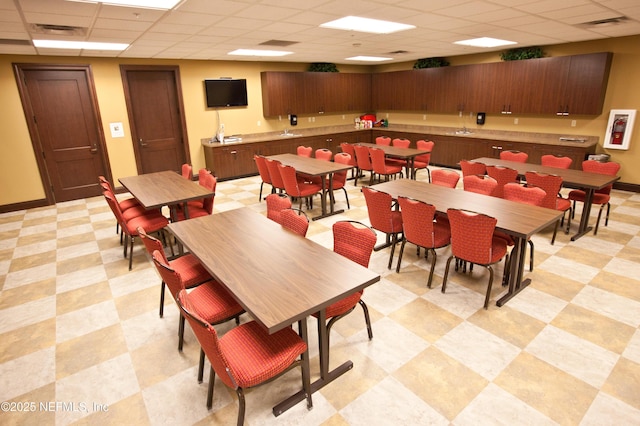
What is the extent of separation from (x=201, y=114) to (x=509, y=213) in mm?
7012

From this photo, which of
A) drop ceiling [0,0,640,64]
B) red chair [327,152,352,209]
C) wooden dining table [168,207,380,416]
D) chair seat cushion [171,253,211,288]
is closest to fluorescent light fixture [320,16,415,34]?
drop ceiling [0,0,640,64]

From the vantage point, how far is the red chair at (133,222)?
12.8 ft

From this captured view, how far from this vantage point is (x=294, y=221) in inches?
122

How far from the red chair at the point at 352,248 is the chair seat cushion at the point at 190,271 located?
3.61 feet

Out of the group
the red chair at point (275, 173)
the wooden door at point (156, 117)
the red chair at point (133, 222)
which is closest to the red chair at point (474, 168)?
the red chair at point (275, 173)

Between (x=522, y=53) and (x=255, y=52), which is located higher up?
(x=255, y=52)

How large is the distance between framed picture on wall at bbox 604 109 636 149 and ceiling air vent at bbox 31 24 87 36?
8.54 m

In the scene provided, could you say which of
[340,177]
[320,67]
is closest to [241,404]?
[340,177]

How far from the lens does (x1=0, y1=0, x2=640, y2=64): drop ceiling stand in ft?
11.5

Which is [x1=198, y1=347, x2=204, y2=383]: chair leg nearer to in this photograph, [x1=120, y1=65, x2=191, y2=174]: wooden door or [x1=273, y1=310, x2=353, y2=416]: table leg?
[x1=273, y1=310, x2=353, y2=416]: table leg

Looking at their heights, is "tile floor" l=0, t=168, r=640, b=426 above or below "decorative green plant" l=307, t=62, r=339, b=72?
below

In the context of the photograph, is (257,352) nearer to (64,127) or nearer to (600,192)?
(600,192)

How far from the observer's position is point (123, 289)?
12.1 ft

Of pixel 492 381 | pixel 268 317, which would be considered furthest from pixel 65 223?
pixel 492 381
